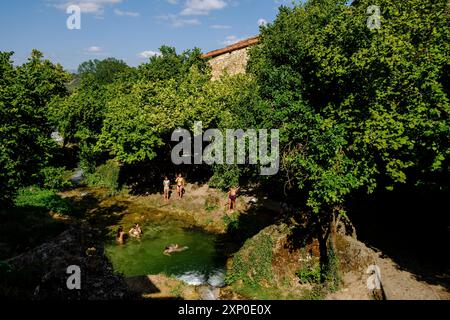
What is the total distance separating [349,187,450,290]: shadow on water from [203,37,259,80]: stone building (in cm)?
2793

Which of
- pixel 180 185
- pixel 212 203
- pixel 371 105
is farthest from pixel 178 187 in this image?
pixel 371 105

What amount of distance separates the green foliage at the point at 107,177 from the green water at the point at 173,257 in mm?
10136

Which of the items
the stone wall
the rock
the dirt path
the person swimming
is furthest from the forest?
the stone wall

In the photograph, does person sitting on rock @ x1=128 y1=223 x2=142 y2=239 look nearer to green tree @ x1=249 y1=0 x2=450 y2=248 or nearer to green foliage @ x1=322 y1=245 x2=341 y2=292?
green tree @ x1=249 y1=0 x2=450 y2=248

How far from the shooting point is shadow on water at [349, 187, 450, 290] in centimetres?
1655

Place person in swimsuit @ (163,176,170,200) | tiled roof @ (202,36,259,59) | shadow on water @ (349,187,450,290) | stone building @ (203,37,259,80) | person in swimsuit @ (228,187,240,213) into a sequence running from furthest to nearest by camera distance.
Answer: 1. stone building @ (203,37,259,80)
2. tiled roof @ (202,36,259,59)
3. person in swimsuit @ (163,176,170,200)
4. person in swimsuit @ (228,187,240,213)
5. shadow on water @ (349,187,450,290)

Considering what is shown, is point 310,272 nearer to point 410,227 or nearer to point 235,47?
point 410,227

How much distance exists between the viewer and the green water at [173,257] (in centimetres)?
1862

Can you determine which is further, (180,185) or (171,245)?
(180,185)

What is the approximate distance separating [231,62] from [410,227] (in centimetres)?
3432

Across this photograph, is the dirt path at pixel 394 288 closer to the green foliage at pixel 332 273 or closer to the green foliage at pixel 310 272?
the green foliage at pixel 332 273

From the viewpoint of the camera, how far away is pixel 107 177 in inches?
1339
